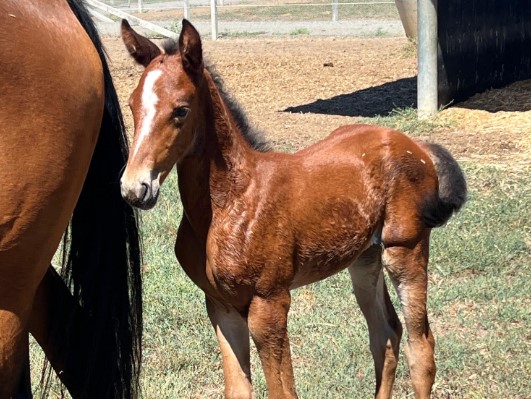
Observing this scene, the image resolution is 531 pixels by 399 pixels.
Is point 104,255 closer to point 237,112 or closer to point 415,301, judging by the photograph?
point 237,112

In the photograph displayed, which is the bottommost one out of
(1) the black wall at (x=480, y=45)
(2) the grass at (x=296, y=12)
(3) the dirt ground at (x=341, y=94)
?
(2) the grass at (x=296, y=12)

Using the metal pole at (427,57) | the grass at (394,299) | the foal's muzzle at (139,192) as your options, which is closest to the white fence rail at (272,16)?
the metal pole at (427,57)

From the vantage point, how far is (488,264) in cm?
507

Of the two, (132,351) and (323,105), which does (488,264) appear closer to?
(132,351)

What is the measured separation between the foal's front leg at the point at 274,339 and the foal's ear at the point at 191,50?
0.74m

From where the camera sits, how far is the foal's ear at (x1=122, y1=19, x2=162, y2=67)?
2.77 m

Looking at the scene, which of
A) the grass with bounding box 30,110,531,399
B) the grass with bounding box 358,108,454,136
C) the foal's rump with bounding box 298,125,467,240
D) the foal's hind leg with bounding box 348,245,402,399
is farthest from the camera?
the grass with bounding box 358,108,454,136

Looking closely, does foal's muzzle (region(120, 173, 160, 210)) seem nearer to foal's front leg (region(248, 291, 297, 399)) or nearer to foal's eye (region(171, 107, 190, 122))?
foal's eye (region(171, 107, 190, 122))

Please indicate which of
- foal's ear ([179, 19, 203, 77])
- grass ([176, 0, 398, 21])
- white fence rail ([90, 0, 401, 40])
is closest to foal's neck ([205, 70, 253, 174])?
foal's ear ([179, 19, 203, 77])

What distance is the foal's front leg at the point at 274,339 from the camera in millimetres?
2785

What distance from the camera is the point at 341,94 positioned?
36.1ft

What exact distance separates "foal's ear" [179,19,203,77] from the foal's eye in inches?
4.8

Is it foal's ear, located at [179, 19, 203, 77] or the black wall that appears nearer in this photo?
foal's ear, located at [179, 19, 203, 77]

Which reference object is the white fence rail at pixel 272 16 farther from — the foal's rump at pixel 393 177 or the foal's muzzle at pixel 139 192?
the foal's muzzle at pixel 139 192
